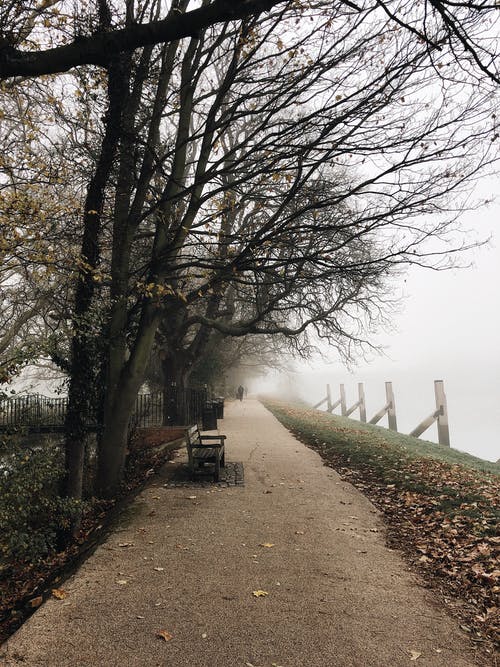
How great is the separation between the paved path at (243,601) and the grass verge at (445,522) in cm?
25

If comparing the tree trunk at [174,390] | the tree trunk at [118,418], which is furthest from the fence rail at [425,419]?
the tree trunk at [118,418]

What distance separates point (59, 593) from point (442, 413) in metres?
16.6

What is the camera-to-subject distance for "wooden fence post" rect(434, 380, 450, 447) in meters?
18.0

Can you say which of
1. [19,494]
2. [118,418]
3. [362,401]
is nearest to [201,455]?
[118,418]

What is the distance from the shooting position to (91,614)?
12.6ft

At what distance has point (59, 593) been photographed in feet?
13.7

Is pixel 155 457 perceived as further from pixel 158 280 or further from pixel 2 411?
pixel 2 411

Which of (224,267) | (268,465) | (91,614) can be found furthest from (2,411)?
(268,465)

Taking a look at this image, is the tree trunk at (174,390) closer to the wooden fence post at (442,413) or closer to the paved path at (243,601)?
the paved path at (243,601)

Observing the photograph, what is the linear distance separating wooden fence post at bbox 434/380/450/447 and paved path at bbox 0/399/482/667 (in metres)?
12.6

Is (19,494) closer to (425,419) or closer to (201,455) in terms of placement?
(201,455)

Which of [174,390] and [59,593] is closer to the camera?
[59,593]

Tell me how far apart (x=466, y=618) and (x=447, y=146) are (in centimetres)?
643

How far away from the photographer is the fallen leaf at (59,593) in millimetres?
4117
